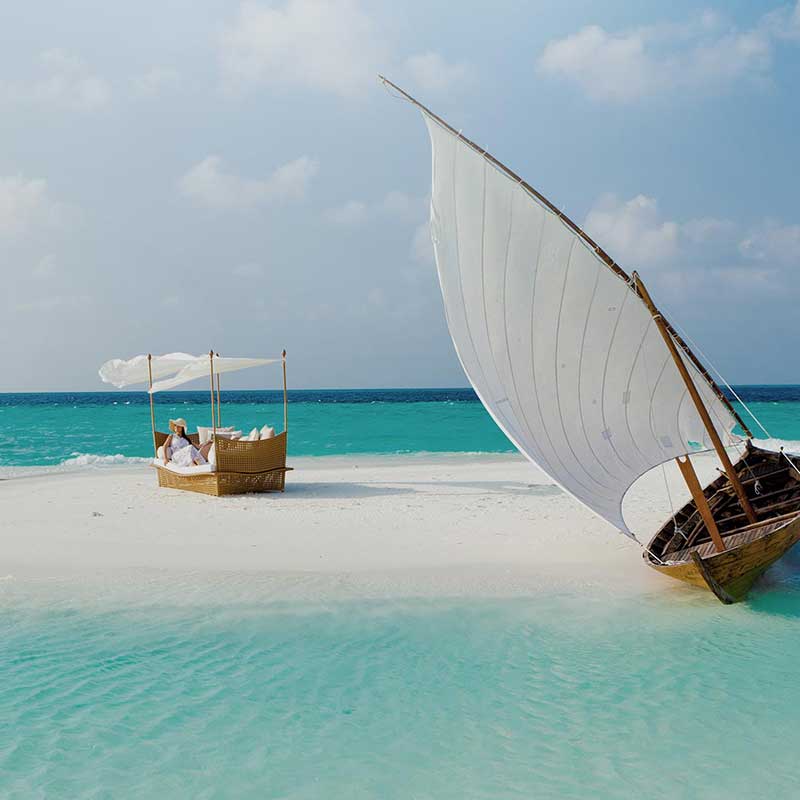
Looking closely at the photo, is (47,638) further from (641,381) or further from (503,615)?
(641,381)

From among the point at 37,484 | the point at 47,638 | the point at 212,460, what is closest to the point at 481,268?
the point at 47,638

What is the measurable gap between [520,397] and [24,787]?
198 inches

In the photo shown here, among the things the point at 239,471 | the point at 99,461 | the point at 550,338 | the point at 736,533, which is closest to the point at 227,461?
the point at 239,471

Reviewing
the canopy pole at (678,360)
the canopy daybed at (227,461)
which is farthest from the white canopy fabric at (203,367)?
the canopy pole at (678,360)

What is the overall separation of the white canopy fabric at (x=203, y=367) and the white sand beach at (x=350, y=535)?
6.54 ft

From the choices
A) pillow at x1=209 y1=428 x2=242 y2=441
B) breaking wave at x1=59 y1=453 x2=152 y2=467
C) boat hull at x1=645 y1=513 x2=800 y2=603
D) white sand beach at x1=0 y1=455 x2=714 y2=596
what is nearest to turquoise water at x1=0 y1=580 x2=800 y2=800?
boat hull at x1=645 y1=513 x2=800 y2=603

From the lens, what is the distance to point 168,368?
15.4 metres

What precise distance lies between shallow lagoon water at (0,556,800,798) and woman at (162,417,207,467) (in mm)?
6452

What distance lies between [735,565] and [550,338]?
102 inches

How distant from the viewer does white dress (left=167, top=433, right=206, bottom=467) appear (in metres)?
13.6

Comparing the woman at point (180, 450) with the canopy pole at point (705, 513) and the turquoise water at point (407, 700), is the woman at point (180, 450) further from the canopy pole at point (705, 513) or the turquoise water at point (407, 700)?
the canopy pole at point (705, 513)

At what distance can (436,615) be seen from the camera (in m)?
6.77

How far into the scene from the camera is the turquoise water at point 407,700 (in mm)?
4230

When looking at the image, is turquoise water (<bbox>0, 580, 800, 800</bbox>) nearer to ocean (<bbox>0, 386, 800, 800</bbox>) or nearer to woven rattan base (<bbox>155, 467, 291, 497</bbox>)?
ocean (<bbox>0, 386, 800, 800</bbox>)
